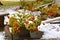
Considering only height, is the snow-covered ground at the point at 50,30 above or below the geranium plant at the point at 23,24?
below

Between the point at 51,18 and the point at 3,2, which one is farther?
the point at 3,2

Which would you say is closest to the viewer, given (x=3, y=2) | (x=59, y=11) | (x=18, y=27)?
(x=18, y=27)

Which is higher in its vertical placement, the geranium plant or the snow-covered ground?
the geranium plant

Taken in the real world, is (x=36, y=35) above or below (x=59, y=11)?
below

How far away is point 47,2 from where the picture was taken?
17.1 ft

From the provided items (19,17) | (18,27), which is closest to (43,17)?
(19,17)

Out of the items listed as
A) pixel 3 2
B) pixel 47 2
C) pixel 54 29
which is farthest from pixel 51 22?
pixel 3 2

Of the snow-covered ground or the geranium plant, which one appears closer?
the geranium plant

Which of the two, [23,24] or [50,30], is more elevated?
[23,24]

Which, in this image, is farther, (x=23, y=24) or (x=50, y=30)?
(x=50, y=30)

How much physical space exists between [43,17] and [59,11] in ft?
1.76

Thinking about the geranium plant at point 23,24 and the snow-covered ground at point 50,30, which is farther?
the snow-covered ground at point 50,30

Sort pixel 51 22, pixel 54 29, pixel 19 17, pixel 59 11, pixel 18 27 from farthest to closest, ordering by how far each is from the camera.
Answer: pixel 59 11
pixel 51 22
pixel 54 29
pixel 19 17
pixel 18 27

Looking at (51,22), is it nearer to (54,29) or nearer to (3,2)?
(54,29)
